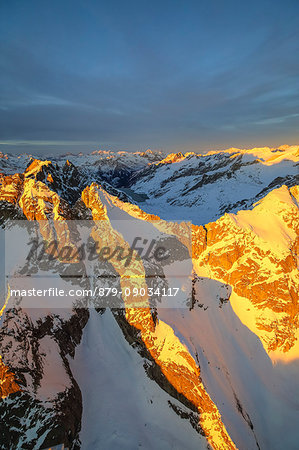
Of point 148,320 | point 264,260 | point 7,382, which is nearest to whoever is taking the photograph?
point 7,382

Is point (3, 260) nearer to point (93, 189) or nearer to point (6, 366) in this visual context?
point (6, 366)

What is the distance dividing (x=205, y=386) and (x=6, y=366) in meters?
40.6

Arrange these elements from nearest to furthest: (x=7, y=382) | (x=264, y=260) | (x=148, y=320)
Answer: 1. (x=7, y=382)
2. (x=148, y=320)
3. (x=264, y=260)

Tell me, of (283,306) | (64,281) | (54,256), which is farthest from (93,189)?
(283,306)

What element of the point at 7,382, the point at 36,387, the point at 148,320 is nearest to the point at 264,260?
the point at 148,320

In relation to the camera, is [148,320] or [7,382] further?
[148,320]

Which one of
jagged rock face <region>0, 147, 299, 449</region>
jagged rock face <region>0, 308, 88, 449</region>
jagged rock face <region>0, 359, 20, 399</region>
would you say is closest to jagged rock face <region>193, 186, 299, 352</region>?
jagged rock face <region>0, 147, 299, 449</region>

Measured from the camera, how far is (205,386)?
50219 millimetres

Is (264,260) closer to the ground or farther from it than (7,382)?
farther from it

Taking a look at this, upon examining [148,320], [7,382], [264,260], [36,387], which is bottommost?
[36,387]

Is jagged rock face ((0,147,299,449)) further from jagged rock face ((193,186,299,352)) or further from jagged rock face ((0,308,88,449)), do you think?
jagged rock face ((193,186,299,352))

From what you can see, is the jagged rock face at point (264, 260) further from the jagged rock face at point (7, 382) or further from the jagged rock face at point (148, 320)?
the jagged rock face at point (7, 382)

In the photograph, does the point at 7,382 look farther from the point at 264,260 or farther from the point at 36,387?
the point at 264,260

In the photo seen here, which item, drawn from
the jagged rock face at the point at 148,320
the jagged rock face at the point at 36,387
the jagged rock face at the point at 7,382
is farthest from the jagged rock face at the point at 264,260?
the jagged rock face at the point at 7,382
